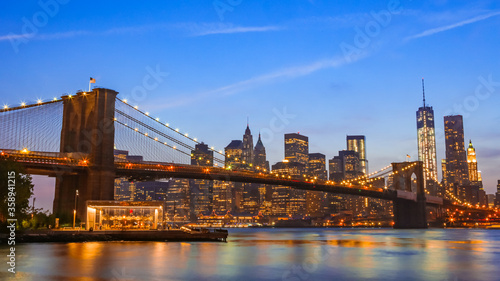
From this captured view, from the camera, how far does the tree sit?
5083 cm

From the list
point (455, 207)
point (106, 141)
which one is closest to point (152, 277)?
point (106, 141)

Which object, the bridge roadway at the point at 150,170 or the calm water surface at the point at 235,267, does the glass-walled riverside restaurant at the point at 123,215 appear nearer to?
the bridge roadway at the point at 150,170

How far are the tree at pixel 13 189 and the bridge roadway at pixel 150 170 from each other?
1031cm

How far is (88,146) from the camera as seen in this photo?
2879 inches

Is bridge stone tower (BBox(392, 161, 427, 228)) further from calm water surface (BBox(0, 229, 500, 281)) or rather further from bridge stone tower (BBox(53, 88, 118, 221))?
calm water surface (BBox(0, 229, 500, 281))

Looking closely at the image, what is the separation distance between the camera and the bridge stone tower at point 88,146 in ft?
232

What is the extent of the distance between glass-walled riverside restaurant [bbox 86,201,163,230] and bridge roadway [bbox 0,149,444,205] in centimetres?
719

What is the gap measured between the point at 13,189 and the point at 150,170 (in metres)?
31.4

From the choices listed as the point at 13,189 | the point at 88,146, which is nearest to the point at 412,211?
the point at 88,146

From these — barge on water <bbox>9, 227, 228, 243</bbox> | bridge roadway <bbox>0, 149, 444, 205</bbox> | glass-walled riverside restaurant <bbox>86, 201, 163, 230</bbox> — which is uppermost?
bridge roadway <bbox>0, 149, 444, 205</bbox>

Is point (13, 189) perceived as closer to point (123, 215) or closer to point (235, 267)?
point (123, 215)

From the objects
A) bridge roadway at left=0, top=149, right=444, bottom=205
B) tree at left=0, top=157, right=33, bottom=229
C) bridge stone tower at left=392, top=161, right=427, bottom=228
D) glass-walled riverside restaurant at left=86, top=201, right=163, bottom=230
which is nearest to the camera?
tree at left=0, top=157, right=33, bottom=229

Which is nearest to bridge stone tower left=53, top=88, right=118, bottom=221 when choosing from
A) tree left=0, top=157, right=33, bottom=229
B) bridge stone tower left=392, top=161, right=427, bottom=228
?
tree left=0, top=157, right=33, bottom=229

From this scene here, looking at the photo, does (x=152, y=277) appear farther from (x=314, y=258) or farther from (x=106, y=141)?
(x=106, y=141)
